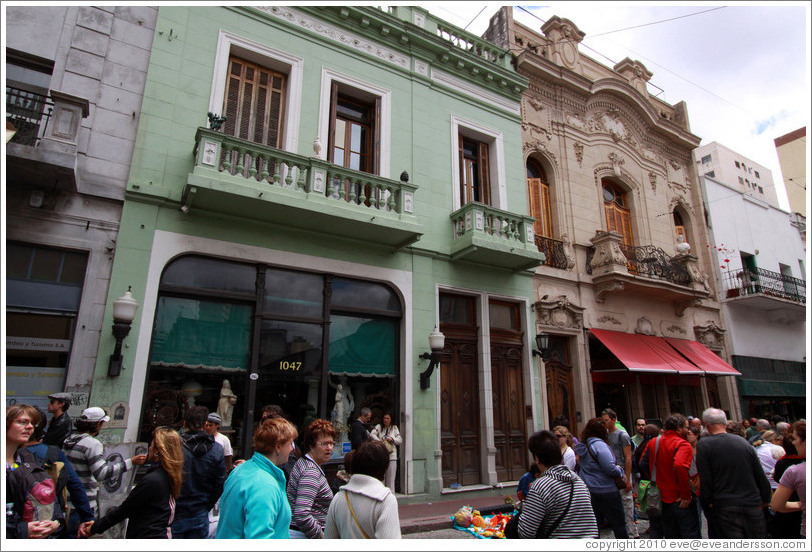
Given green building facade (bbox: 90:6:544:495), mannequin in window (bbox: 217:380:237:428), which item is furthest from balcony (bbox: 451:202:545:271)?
mannequin in window (bbox: 217:380:237:428)

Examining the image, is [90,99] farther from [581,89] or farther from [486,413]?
[581,89]

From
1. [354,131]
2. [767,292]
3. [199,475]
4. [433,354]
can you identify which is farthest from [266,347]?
[767,292]

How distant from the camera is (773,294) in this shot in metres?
17.3

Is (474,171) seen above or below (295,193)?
above

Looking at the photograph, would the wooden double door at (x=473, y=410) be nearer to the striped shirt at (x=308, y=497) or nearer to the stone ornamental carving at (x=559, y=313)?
the stone ornamental carving at (x=559, y=313)

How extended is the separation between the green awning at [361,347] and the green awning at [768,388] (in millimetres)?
13774

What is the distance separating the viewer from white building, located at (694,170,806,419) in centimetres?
1681

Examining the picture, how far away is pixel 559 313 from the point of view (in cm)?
1262

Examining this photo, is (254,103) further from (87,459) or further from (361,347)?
(87,459)

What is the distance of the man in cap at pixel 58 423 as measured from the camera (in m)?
5.13

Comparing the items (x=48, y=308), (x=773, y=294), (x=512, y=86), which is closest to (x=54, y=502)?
(x=48, y=308)

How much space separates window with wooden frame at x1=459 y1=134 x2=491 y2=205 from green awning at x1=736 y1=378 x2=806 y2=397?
1194cm

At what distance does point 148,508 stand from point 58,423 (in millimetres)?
2682

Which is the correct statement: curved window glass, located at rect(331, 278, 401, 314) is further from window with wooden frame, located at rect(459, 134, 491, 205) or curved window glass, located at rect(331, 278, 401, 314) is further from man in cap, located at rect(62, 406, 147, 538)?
man in cap, located at rect(62, 406, 147, 538)
